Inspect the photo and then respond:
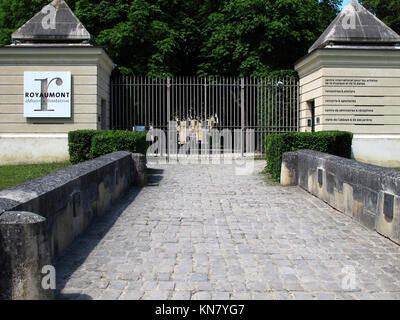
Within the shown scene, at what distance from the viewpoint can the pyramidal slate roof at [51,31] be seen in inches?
591

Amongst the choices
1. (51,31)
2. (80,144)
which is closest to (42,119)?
(80,144)

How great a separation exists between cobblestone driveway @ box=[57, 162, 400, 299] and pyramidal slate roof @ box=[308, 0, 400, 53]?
9.37 meters

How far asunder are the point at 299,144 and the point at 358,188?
5070 mm

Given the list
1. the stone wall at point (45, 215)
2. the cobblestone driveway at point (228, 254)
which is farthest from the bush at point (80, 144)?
the cobblestone driveway at point (228, 254)

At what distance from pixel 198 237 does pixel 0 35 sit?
22074 millimetres

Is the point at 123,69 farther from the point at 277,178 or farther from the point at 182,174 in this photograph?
the point at 277,178

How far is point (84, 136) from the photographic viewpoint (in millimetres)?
12945

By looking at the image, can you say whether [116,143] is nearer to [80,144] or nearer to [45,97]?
[80,144]

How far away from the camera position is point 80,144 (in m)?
12.9

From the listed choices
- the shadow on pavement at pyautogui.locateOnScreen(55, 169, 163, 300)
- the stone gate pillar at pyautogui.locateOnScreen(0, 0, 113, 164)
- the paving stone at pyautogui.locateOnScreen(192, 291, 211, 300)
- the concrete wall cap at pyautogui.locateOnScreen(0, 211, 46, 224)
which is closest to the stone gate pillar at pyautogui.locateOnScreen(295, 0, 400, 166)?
the stone gate pillar at pyautogui.locateOnScreen(0, 0, 113, 164)

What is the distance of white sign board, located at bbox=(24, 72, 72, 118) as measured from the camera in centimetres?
1434

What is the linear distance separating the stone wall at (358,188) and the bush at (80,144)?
6641 millimetres
